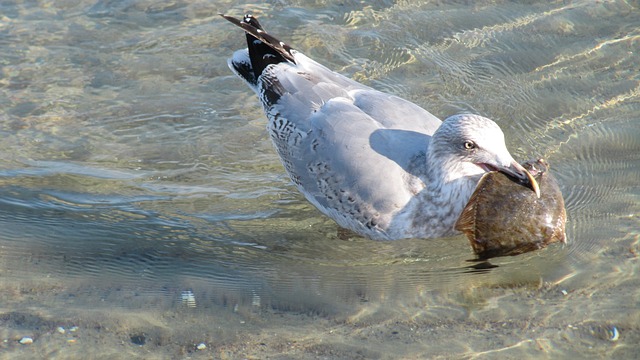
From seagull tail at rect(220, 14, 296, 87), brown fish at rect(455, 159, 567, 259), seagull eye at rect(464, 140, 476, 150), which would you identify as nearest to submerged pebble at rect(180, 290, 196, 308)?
brown fish at rect(455, 159, 567, 259)

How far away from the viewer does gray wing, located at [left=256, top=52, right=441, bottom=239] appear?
573 cm

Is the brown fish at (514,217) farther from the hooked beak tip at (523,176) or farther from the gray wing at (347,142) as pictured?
the gray wing at (347,142)

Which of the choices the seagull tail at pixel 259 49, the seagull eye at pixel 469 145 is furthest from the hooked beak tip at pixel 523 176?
the seagull tail at pixel 259 49

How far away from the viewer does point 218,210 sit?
6270 millimetres

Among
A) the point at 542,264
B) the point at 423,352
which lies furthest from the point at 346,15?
the point at 423,352

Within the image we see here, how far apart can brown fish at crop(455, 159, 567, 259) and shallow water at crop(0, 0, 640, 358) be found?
123 mm

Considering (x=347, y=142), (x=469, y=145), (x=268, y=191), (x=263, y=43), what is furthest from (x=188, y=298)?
(x=263, y=43)

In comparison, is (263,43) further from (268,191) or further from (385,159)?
(385,159)

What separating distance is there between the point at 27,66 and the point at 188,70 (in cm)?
152

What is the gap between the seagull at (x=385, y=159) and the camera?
555 cm

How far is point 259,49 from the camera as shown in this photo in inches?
274

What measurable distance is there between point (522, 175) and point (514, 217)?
1.00ft

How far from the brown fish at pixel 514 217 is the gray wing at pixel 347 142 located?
1.77ft

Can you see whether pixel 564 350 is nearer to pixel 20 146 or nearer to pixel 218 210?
pixel 218 210
